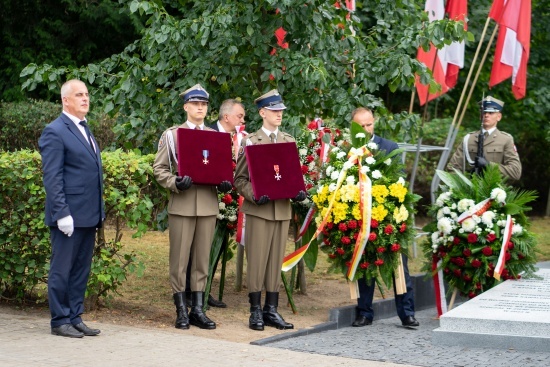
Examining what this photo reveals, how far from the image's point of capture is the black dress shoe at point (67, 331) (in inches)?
325

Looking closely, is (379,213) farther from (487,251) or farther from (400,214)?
(487,251)

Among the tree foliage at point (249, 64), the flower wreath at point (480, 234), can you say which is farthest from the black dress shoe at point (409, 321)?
the tree foliage at point (249, 64)

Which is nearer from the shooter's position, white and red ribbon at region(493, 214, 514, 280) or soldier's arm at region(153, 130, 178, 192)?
soldier's arm at region(153, 130, 178, 192)

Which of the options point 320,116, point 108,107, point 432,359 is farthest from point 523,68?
point 432,359

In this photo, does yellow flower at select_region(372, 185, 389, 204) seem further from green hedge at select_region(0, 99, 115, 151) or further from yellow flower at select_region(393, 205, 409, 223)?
green hedge at select_region(0, 99, 115, 151)

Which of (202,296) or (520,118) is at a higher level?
(520,118)

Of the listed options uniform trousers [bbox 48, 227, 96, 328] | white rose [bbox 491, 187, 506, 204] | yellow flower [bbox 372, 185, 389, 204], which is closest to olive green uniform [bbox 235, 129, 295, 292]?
yellow flower [bbox 372, 185, 389, 204]

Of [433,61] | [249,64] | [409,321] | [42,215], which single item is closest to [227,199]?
[249,64]

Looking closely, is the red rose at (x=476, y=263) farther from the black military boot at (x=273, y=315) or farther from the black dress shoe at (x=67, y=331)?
the black dress shoe at (x=67, y=331)

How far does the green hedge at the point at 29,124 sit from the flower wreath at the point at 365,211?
6.23 meters

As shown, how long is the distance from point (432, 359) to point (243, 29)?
4420mm

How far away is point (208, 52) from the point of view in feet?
36.0

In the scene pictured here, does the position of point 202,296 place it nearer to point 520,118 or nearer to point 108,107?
point 108,107

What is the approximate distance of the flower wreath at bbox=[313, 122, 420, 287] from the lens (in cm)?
948
